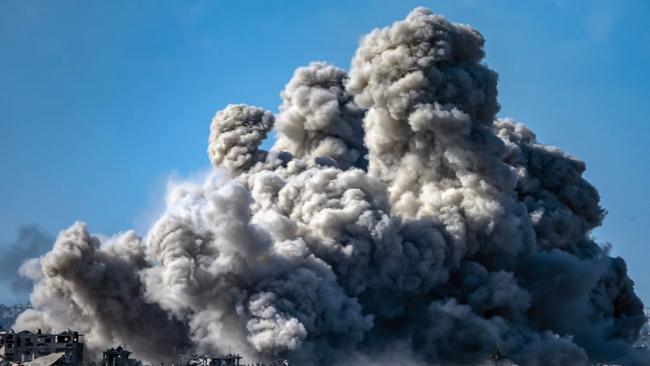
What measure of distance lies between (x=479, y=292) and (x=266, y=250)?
56.3ft

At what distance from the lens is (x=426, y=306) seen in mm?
104875

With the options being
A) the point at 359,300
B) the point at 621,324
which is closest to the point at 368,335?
the point at 359,300

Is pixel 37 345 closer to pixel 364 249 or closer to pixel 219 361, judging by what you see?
pixel 219 361

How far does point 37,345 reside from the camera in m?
97.5

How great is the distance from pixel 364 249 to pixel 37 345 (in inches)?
895

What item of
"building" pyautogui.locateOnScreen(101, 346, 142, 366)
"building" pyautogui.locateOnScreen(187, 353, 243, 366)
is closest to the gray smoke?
"building" pyautogui.locateOnScreen(187, 353, 243, 366)

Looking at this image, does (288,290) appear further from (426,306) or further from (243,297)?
(426,306)

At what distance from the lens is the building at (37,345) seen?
9619 centimetres

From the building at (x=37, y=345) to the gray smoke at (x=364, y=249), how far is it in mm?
3664

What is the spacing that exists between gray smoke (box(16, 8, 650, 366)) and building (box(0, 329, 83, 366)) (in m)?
3.66

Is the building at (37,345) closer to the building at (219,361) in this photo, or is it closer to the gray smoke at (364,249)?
the gray smoke at (364,249)

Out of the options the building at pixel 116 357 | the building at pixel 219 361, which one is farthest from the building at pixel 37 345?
the building at pixel 219 361

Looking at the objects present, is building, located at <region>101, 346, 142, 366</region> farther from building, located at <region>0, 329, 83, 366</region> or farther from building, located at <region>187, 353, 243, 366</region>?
building, located at <region>187, 353, 243, 366</region>

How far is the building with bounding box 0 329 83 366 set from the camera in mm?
96188
